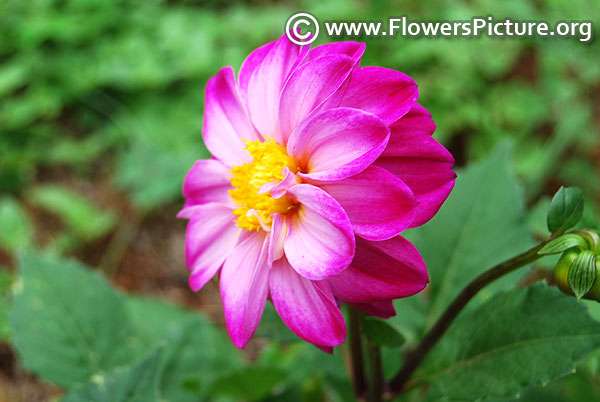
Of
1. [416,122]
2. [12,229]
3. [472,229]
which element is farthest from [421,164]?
[12,229]

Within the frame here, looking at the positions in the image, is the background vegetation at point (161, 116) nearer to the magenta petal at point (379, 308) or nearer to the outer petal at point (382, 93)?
the magenta petal at point (379, 308)

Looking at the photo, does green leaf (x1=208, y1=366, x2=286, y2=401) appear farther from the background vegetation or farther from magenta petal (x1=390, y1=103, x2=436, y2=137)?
magenta petal (x1=390, y1=103, x2=436, y2=137)

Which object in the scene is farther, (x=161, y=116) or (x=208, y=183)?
(x=161, y=116)

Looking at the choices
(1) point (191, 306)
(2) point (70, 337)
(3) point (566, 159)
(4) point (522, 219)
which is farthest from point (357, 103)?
(3) point (566, 159)

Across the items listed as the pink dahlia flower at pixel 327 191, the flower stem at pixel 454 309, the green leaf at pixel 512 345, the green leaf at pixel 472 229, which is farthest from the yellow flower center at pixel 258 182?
the green leaf at pixel 472 229

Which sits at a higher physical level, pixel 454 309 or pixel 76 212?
pixel 454 309

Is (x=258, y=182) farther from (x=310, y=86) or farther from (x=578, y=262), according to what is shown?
(x=578, y=262)
